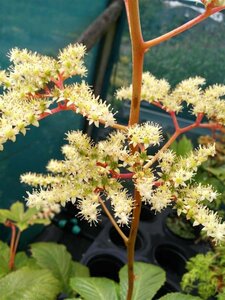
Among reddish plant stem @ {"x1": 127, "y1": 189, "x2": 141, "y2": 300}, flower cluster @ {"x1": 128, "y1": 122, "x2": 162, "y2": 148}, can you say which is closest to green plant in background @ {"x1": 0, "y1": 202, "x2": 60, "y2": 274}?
reddish plant stem @ {"x1": 127, "y1": 189, "x2": 141, "y2": 300}

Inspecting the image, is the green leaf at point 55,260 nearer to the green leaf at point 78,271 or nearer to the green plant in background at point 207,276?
the green leaf at point 78,271

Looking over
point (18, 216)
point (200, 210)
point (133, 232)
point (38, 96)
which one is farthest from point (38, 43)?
point (200, 210)

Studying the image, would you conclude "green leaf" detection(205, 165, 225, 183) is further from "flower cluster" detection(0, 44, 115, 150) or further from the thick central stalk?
"flower cluster" detection(0, 44, 115, 150)

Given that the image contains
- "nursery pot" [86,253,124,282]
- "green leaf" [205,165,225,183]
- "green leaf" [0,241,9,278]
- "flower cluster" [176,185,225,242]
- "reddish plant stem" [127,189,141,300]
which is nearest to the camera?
"flower cluster" [176,185,225,242]

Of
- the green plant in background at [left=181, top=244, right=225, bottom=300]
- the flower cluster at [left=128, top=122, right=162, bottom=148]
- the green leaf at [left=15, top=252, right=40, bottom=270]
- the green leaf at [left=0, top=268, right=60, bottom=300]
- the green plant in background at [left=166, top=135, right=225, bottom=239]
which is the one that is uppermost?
the green plant in background at [left=166, top=135, right=225, bottom=239]

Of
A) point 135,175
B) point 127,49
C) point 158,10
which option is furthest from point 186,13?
point 135,175

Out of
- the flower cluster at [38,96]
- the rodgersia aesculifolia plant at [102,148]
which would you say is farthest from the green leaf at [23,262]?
the flower cluster at [38,96]
